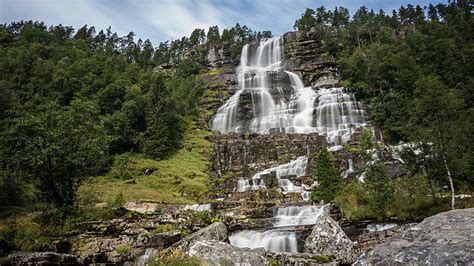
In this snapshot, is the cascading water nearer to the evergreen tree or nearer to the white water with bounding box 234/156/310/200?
the white water with bounding box 234/156/310/200

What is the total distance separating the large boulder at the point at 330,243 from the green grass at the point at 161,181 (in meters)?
18.0

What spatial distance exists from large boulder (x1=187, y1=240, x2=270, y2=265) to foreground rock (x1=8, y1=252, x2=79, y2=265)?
34.7ft

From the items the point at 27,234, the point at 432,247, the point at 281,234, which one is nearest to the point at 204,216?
the point at 281,234

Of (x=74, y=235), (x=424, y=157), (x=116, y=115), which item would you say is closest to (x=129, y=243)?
(x=74, y=235)

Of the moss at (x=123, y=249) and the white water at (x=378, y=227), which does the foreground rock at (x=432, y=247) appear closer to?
the white water at (x=378, y=227)

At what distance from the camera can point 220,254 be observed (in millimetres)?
10992

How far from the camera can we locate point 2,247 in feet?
65.8

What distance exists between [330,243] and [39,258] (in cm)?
1377

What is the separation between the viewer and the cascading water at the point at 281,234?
20.9m

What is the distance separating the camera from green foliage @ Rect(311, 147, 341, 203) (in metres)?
26.8

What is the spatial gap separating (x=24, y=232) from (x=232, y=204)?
46.0 ft

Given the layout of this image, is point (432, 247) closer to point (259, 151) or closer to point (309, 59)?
point (259, 151)

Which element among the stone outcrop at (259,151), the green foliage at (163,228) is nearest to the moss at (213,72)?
the stone outcrop at (259,151)

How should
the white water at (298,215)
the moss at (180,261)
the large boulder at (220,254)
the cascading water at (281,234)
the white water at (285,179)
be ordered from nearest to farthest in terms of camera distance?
1. the moss at (180,261)
2. the large boulder at (220,254)
3. the cascading water at (281,234)
4. the white water at (298,215)
5. the white water at (285,179)
